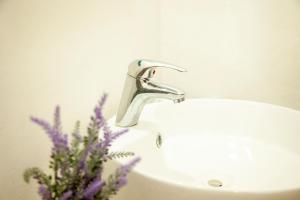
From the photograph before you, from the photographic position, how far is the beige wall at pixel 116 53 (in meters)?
0.60

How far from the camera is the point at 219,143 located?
0.95 meters

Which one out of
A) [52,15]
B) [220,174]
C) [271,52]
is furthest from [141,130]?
[271,52]

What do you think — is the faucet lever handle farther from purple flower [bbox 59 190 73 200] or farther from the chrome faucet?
purple flower [bbox 59 190 73 200]

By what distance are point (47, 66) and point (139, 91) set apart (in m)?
0.24

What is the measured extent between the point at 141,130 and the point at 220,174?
0.25m

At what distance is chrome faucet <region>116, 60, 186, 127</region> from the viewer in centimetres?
76

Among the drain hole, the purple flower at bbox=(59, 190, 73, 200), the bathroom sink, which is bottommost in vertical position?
the purple flower at bbox=(59, 190, 73, 200)

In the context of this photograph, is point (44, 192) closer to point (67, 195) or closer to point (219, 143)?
point (67, 195)

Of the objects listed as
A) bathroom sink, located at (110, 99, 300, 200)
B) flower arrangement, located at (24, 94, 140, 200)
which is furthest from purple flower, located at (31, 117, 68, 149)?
bathroom sink, located at (110, 99, 300, 200)

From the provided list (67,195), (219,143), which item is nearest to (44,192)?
(67,195)

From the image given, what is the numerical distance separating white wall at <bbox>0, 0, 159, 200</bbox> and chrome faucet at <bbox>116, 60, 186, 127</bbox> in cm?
9

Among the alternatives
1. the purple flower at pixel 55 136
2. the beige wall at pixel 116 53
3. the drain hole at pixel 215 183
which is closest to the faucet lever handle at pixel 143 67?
the beige wall at pixel 116 53

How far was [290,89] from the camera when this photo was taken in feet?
3.51

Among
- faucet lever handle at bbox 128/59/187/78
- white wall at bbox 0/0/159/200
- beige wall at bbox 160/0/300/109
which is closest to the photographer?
white wall at bbox 0/0/159/200
